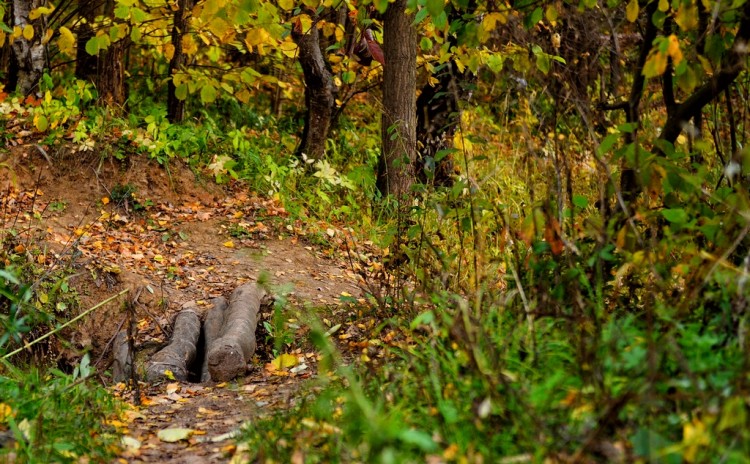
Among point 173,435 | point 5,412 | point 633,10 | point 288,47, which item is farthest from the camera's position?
point 288,47

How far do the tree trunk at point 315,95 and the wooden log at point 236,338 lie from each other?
3.24 metres

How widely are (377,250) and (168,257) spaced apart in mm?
1877

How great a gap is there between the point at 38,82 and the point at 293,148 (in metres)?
2.87

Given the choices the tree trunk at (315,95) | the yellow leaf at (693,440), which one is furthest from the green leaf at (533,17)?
the tree trunk at (315,95)

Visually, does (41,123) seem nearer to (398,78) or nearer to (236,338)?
(398,78)

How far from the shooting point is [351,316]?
5230 millimetres

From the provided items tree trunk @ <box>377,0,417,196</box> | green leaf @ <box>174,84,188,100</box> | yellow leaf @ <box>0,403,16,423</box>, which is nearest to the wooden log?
yellow leaf @ <box>0,403,16,423</box>

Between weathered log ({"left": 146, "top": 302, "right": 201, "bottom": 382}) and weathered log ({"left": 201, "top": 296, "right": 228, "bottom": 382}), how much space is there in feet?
0.22

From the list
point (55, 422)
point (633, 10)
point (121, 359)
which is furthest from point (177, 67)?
point (633, 10)

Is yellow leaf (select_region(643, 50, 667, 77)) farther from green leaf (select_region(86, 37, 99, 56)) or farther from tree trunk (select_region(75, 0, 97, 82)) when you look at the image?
tree trunk (select_region(75, 0, 97, 82))

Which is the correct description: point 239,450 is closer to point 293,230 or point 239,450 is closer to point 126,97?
point 293,230

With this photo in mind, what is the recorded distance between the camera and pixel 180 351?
4957 millimetres

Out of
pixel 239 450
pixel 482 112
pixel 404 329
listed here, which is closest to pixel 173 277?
pixel 404 329

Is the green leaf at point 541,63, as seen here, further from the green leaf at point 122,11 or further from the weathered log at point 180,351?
the green leaf at point 122,11
